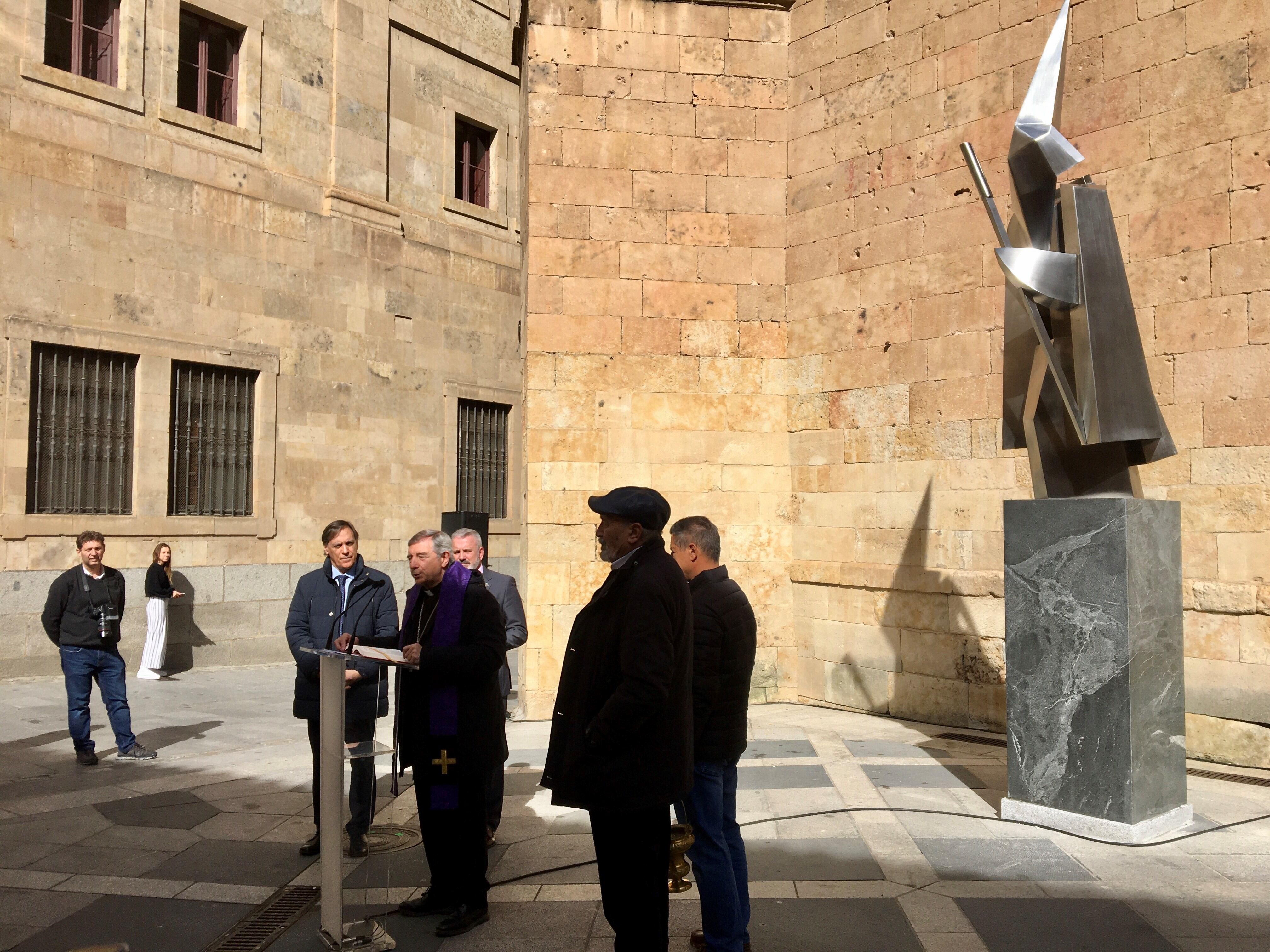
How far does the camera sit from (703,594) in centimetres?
394

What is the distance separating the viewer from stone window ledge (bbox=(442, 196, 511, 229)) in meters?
16.2

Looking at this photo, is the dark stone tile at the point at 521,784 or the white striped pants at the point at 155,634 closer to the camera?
the dark stone tile at the point at 521,784

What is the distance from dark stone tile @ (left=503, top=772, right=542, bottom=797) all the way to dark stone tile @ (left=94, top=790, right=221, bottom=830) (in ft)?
5.33

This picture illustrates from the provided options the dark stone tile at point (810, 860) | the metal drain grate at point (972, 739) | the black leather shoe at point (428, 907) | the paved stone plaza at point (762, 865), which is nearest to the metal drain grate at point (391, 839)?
the paved stone plaza at point (762, 865)

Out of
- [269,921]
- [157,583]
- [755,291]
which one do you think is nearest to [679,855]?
[269,921]

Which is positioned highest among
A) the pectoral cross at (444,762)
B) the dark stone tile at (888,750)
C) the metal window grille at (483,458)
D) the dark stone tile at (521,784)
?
the metal window grille at (483,458)

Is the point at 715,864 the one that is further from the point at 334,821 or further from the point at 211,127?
the point at 211,127

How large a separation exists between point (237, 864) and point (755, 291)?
6.33 m

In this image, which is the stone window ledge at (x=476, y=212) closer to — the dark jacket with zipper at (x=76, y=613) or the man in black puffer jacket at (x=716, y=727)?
the dark jacket with zipper at (x=76, y=613)

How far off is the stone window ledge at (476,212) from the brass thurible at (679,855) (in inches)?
529

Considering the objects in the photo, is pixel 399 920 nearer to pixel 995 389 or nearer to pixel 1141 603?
pixel 1141 603

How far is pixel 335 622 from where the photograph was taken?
5.15 m

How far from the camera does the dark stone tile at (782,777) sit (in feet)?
20.6

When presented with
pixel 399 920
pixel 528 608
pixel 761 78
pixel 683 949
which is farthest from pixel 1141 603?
pixel 761 78
